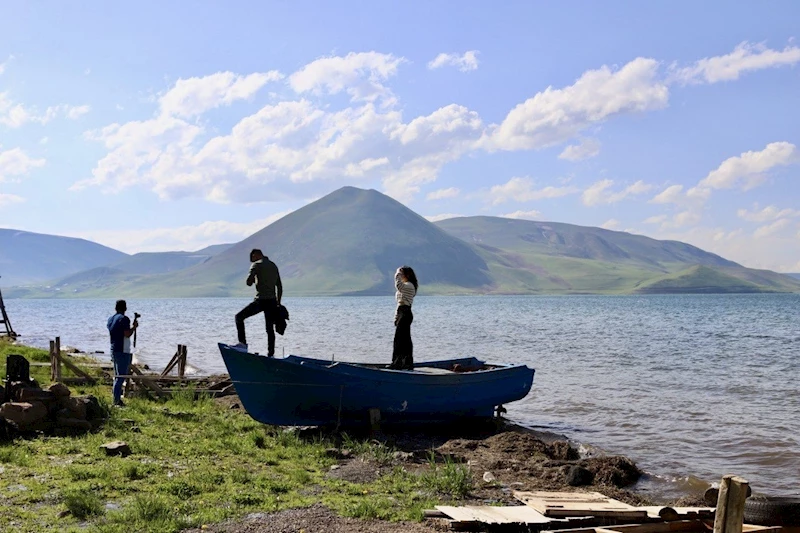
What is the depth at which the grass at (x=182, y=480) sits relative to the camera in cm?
907

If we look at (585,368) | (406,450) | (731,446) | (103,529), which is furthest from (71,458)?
(585,368)

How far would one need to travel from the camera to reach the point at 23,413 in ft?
43.2

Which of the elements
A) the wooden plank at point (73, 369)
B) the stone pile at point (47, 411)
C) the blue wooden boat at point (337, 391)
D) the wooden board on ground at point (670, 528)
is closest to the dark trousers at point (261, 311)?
the blue wooden boat at point (337, 391)

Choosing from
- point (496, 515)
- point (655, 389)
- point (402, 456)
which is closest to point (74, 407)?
point (402, 456)

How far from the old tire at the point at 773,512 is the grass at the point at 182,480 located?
151 inches

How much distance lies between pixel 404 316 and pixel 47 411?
7.29 m

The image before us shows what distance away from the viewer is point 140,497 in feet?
31.3

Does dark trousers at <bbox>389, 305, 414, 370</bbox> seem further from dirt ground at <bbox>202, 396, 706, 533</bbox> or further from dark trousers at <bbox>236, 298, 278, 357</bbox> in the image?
dark trousers at <bbox>236, 298, 278, 357</bbox>

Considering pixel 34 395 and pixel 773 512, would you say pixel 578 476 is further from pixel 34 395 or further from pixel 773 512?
pixel 34 395

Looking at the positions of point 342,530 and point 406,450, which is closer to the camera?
point 342,530

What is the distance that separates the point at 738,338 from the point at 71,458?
53559 millimetres

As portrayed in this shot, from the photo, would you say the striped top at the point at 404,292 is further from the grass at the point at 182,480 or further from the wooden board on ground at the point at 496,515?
the wooden board on ground at the point at 496,515

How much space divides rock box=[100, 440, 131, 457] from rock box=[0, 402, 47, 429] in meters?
1.76

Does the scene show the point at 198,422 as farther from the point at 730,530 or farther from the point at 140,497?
the point at 730,530
